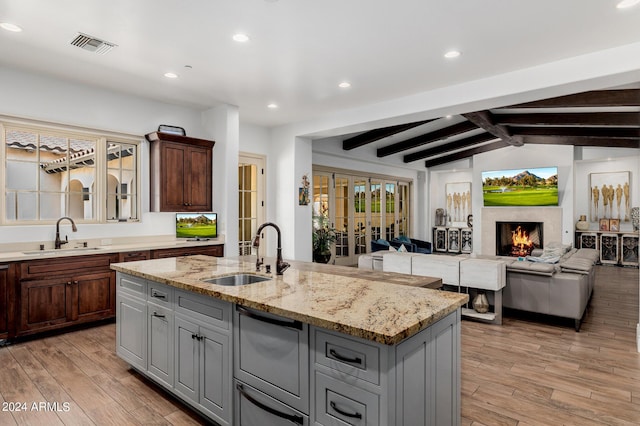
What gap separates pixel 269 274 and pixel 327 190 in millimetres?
5611

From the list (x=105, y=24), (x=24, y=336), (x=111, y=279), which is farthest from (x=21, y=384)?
(x=105, y=24)

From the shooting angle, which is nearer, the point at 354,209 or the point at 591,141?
the point at 591,141

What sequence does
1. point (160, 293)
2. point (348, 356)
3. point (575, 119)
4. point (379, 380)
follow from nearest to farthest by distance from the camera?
point (379, 380), point (348, 356), point (160, 293), point (575, 119)

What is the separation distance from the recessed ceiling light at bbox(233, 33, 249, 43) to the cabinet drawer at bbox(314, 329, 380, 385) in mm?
2666

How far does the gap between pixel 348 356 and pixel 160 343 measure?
1.65 metres

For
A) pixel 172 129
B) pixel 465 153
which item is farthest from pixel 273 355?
pixel 465 153

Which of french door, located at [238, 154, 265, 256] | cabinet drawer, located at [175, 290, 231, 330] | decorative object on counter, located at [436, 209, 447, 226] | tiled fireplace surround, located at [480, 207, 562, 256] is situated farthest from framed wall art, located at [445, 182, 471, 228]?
cabinet drawer, located at [175, 290, 231, 330]

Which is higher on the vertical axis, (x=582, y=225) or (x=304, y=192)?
(x=304, y=192)

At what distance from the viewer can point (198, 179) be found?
532cm

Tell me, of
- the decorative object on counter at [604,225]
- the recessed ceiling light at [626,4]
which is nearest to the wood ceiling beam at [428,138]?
the decorative object on counter at [604,225]

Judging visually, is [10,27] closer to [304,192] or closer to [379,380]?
[379,380]

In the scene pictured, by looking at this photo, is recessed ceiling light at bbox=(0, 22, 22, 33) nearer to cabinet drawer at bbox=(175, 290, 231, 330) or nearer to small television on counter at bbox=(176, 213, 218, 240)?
cabinet drawer at bbox=(175, 290, 231, 330)

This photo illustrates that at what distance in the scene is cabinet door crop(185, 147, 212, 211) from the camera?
520 centimetres

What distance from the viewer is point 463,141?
368 inches
